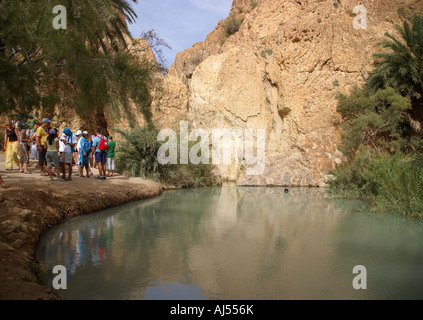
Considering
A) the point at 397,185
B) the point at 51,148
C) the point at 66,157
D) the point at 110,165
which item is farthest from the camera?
the point at 110,165

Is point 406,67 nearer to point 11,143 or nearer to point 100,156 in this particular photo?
point 100,156

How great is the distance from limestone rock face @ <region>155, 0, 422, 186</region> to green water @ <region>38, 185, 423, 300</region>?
31.8 ft

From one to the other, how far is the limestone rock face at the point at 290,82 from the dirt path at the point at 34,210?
10136 millimetres

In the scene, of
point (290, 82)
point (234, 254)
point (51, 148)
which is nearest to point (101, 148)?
point (51, 148)

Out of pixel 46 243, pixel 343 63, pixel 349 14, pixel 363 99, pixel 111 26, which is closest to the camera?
pixel 46 243

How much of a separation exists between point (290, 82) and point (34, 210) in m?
17.9

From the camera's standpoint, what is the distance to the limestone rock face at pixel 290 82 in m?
20.4

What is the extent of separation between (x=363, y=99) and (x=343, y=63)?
3766 millimetres

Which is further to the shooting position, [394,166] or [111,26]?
[111,26]

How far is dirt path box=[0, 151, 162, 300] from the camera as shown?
12.5ft

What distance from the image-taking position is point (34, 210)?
7.63 meters

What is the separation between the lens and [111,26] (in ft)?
51.8
